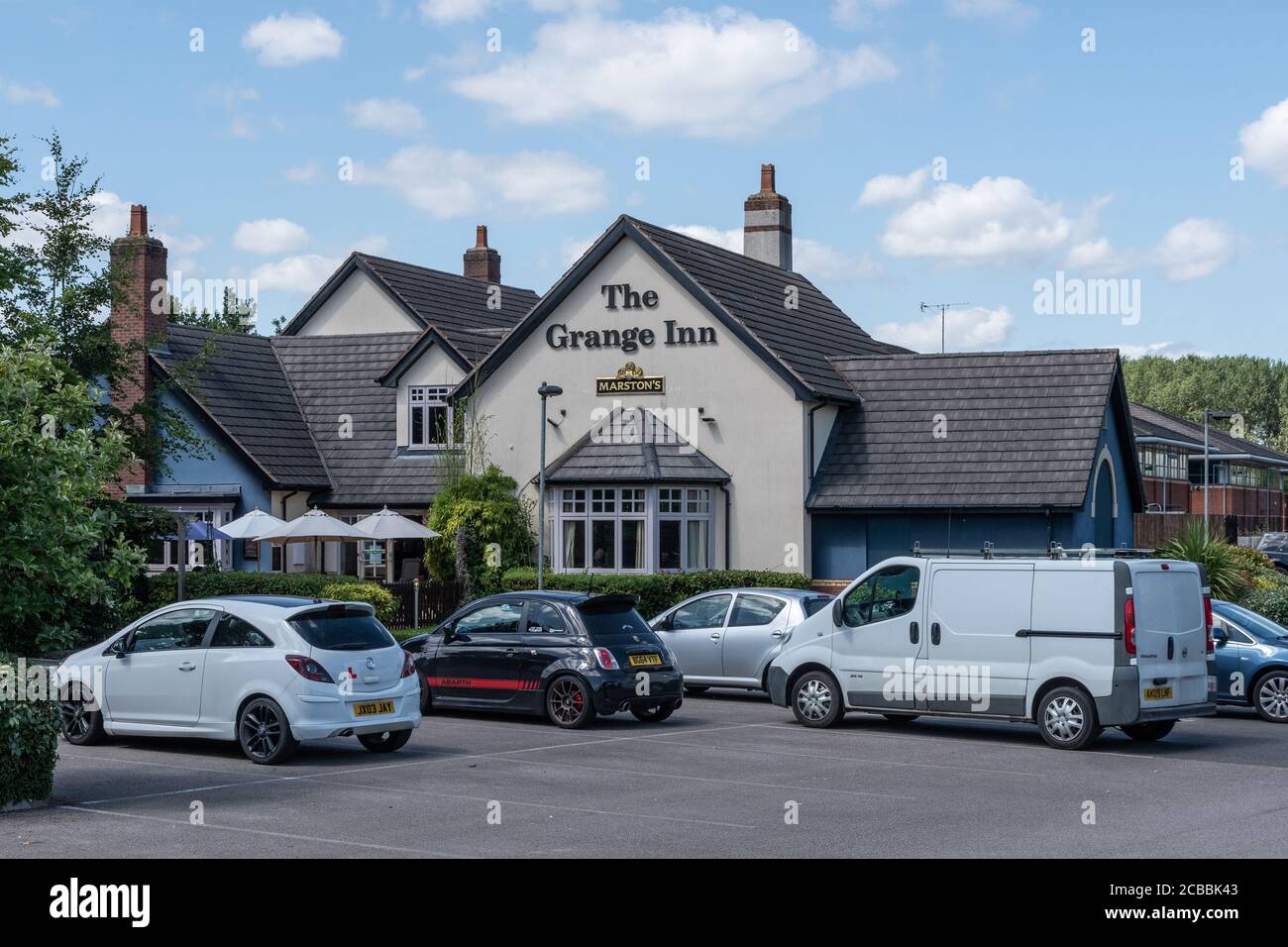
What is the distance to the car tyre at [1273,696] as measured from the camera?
20688 millimetres

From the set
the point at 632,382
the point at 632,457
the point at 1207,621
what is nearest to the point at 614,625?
the point at 1207,621

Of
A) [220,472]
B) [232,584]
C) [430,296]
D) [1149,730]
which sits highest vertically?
[430,296]

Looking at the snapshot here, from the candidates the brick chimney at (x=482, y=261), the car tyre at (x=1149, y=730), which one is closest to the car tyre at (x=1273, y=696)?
the car tyre at (x=1149, y=730)

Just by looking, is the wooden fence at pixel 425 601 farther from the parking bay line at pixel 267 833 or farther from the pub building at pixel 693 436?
the parking bay line at pixel 267 833

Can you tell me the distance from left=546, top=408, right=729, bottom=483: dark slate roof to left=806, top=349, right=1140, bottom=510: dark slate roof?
2.66 metres

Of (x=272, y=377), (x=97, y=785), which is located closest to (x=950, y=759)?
(x=97, y=785)

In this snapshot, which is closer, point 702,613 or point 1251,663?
point 1251,663

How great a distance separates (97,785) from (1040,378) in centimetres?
2477

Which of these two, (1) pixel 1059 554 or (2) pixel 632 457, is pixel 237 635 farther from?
(2) pixel 632 457

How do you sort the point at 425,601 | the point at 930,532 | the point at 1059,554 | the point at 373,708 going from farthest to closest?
1. the point at 930,532
2. the point at 425,601
3. the point at 1059,554
4. the point at 373,708

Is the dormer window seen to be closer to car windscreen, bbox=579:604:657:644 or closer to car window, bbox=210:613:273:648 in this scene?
car windscreen, bbox=579:604:657:644

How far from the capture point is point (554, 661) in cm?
1875

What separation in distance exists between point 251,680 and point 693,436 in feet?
65.7
